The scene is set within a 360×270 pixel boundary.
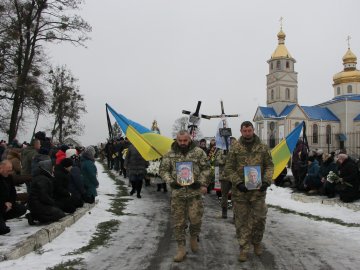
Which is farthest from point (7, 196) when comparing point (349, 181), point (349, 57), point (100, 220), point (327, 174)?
point (349, 57)

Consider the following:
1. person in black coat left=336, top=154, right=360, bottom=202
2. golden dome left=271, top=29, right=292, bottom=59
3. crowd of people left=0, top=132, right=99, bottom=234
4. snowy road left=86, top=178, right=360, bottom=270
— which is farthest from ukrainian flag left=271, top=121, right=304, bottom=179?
golden dome left=271, top=29, right=292, bottom=59

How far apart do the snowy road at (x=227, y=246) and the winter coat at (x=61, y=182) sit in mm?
1452

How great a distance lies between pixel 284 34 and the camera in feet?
262

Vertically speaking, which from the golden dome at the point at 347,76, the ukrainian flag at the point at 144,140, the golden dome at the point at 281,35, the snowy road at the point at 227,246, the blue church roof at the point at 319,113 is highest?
the golden dome at the point at 281,35

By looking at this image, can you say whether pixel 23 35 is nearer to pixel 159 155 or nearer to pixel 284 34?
pixel 159 155

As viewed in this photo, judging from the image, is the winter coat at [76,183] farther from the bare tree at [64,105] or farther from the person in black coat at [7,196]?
the bare tree at [64,105]

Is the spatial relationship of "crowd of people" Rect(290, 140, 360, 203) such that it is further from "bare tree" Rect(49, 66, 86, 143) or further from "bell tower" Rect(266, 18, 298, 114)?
"bell tower" Rect(266, 18, 298, 114)

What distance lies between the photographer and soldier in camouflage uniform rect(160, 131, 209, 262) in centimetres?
640

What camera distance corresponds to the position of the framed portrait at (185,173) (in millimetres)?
6419

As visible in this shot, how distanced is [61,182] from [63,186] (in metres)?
0.16

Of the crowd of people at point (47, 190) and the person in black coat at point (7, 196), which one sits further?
the crowd of people at point (47, 190)

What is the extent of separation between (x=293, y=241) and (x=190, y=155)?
2.67 m

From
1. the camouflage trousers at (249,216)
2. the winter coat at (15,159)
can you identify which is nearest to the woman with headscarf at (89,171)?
the winter coat at (15,159)

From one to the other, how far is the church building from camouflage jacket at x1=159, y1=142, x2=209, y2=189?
203 feet
